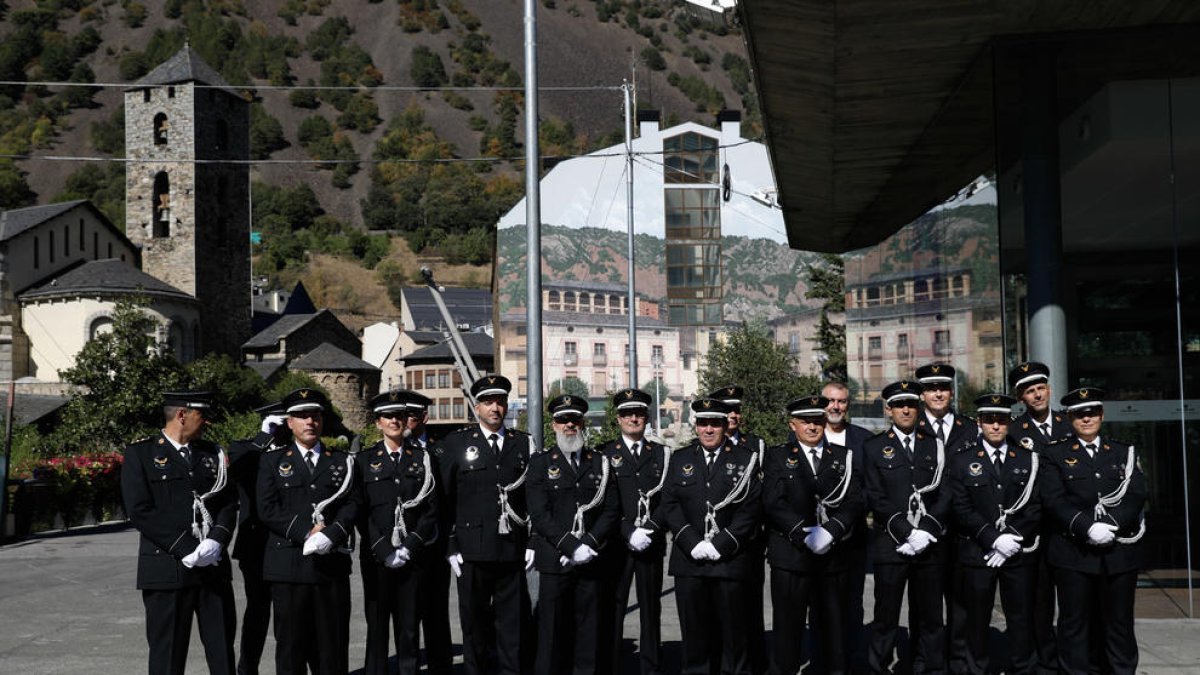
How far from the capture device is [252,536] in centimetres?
913

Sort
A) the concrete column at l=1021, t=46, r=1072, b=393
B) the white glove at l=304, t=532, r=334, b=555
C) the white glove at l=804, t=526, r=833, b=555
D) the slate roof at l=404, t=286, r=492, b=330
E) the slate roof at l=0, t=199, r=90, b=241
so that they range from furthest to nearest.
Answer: the slate roof at l=404, t=286, r=492, b=330 < the slate roof at l=0, t=199, r=90, b=241 < the concrete column at l=1021, t=46, r=1072, b=393 < the white glove at l=804, t=526, r=833, b=555 < the white glove at l=304, t=532, r=334, b=555

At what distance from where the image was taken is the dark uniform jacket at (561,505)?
29.3ft

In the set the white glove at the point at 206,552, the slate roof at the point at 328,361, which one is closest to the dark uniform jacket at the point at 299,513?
the white glove at the point at 206,552

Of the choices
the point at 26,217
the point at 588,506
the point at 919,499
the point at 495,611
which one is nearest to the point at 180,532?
the point at 495,611

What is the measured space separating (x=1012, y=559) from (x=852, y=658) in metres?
1.69

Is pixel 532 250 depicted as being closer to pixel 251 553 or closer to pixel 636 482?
pixel 636 482

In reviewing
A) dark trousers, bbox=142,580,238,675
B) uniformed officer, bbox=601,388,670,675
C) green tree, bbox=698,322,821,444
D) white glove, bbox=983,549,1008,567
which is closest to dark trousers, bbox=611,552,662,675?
uniformed officer, bbox=601,388,670,675

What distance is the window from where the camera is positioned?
225 ft

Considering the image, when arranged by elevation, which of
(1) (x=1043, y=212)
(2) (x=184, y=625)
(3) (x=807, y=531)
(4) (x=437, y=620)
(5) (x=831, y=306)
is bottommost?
(4) (x=437, y=620)

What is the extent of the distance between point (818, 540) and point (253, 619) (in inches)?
172

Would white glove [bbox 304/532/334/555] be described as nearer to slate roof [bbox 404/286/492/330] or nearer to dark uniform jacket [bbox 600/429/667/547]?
dark uniform jacket [bbox 600/429/667/547]

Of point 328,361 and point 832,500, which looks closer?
point 832,500

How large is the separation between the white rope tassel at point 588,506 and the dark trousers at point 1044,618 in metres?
3.21

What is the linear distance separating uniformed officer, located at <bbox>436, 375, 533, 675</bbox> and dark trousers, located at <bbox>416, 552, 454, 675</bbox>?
199 millimetres
